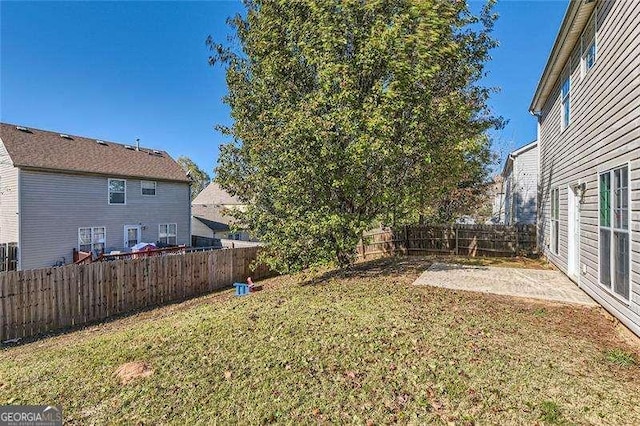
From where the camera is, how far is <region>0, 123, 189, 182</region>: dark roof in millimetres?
14766

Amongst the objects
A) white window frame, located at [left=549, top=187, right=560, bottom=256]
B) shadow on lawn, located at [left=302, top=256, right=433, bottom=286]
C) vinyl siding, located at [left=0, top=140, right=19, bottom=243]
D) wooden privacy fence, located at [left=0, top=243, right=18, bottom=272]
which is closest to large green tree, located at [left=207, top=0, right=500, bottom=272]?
shadow on lawn, located at [left=302, top=256, right=433, bottom=286]

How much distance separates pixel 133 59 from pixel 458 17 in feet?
49.5

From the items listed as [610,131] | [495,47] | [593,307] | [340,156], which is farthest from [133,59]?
[593,307]

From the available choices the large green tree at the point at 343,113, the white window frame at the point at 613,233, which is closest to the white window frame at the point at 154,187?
the large green tree at the point at 343,113

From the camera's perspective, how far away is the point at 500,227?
47.0 feet

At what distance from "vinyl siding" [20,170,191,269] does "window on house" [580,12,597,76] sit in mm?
19911

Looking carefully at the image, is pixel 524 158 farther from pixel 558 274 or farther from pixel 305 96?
pixel 305 96

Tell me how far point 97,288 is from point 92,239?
31.2 feet

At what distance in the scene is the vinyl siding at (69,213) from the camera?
14.3m

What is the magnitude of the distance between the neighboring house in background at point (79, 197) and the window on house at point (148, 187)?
0.06 m

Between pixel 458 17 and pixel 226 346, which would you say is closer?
pixel 226 346

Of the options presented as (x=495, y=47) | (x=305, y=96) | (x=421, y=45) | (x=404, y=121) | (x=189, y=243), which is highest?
(x=495, y=47)

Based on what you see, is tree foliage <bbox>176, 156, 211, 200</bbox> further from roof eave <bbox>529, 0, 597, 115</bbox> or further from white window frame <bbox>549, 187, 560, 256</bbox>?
white window frame <bbox>549, 187, 560, 256</bbox>

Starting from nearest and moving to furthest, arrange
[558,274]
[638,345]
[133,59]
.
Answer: [638,345]
[558,274]
[133,59]
